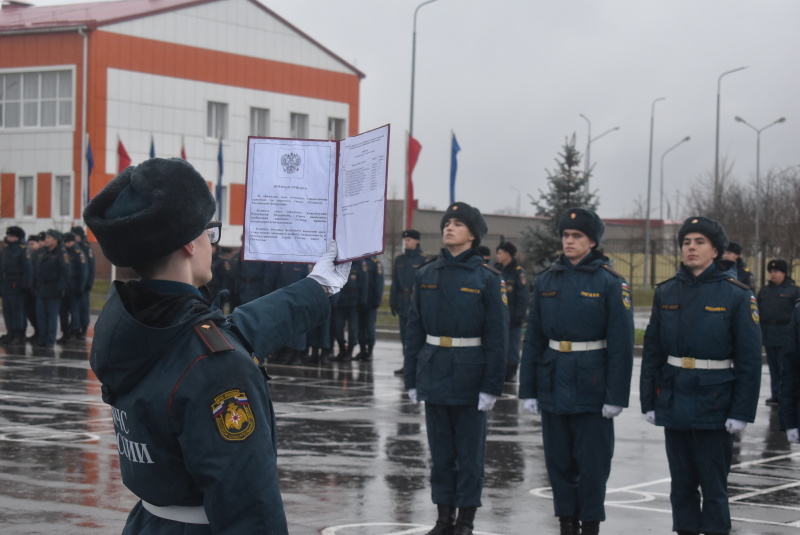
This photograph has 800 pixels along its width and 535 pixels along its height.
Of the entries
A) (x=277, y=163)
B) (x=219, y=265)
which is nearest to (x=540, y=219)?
(x=219, y=265)

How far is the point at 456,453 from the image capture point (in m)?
8.08

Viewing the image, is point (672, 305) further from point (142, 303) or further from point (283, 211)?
point (142, 303)

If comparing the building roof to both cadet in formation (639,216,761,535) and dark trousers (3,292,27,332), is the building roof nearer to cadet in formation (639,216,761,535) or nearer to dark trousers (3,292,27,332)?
dark trousers (3,292,27,332)

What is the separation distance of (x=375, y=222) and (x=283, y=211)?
51 centimetres

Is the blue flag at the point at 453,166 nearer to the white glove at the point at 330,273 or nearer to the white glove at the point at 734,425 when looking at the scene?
the white glove at the point at 734,425

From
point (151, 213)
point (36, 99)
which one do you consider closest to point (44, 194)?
point (36, 99)

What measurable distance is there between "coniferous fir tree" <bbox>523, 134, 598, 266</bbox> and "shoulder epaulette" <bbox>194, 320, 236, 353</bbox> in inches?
1016

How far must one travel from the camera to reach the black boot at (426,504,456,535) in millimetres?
7824

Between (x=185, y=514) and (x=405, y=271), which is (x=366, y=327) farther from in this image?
(x=185, y=514)

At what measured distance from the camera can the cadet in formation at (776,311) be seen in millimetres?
15984

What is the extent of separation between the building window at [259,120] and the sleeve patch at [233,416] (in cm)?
4958

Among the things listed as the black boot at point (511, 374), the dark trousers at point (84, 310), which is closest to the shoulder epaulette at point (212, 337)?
the black boot at point (511, 374)

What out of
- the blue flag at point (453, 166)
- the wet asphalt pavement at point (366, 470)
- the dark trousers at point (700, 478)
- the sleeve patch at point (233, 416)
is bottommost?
the wet asphalt pavement at point (366, 470)

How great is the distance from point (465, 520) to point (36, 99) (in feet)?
143
